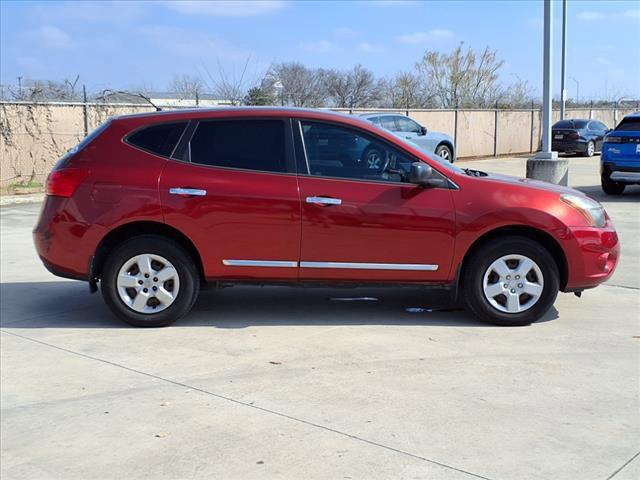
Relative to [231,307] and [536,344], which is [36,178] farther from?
[536,344]

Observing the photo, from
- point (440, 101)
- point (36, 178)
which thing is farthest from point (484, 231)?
point (440, 101)

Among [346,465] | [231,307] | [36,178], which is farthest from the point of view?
[36,178]

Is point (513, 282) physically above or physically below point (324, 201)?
below

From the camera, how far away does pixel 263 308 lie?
267 inches

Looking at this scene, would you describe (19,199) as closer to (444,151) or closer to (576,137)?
(444,151)

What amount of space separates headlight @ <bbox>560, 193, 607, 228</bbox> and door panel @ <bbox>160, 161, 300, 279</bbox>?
2.28m

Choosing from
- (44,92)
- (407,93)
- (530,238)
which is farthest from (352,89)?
(530,238)

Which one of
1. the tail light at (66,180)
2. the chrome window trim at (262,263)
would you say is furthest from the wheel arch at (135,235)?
the tail light at (66,180)

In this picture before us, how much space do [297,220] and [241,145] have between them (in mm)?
820

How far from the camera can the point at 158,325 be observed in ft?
20.2

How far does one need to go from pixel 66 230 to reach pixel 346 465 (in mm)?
3496

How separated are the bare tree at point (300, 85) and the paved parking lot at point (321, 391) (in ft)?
55.4

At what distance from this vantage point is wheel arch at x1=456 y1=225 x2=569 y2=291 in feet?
20.0

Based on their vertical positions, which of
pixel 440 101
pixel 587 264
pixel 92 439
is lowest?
pixel 92 439
